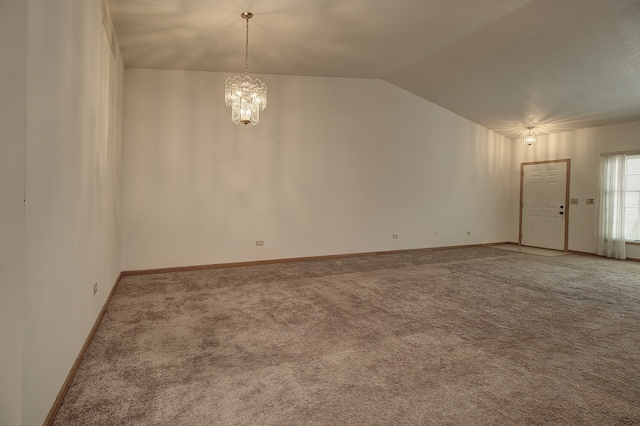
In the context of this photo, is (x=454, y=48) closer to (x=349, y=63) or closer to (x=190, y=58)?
(x=349, y=63)

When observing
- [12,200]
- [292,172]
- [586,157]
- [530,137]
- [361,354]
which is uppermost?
[530,137]

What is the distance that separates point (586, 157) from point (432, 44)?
194 inches

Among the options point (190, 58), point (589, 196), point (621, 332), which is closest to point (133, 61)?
point (190, 58)

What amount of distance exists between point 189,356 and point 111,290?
2153 millimetres

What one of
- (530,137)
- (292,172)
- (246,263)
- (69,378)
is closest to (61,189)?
(69,378)

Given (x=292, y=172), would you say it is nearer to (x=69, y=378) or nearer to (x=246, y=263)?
(x=246, y=263)

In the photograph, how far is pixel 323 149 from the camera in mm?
6590

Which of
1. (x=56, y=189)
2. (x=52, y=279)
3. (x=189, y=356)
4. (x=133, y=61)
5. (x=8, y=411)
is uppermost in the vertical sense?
(x=133, y=61)

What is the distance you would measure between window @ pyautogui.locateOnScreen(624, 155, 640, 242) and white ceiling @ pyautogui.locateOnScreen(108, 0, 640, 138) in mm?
905

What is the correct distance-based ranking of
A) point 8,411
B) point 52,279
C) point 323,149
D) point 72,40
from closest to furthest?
point 8,411 < point 52,279 < point 72,40 < point 323,149

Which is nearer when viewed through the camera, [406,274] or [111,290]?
[111,290]

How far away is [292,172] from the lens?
633cm

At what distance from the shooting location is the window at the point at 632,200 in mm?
6859

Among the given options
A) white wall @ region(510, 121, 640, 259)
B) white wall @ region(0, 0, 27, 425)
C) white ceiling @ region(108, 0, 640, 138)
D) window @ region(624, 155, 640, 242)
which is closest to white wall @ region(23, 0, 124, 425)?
white wall @ region(0, 0, 27, 425)
